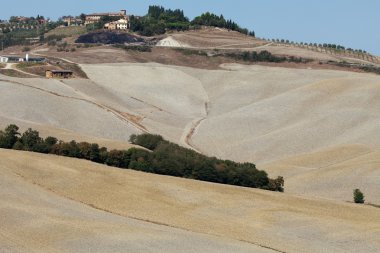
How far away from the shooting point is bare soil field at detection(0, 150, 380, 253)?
37.4m

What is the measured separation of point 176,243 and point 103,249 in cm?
401

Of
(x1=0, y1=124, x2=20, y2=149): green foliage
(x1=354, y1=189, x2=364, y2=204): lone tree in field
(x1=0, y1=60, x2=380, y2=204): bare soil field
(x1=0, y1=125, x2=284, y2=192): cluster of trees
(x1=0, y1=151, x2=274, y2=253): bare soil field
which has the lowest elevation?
(x1=0, y1=151, x2=274, y2=253): bare soil field

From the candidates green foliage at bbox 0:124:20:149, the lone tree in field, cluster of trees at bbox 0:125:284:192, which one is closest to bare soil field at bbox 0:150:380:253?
cluster of trees at bbox 0:125:284:192

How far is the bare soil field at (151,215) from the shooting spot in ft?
123

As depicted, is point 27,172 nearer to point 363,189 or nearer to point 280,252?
point 280,252

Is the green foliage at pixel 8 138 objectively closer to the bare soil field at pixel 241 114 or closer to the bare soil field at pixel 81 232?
the bare soil field at pixel 241 114

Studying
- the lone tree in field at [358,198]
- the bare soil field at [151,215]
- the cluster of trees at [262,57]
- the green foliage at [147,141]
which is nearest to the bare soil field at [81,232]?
the bare soil field at [151,215]

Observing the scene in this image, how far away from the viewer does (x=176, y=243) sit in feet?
125

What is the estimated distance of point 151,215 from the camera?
152 ft

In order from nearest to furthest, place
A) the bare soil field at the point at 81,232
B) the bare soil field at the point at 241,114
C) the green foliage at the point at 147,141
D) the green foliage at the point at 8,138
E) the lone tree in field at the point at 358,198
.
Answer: the bare soil field at the point at 81,232, the lone tree in field at the point at 358,198, the green foliage at the point at 8,138, the bare soil field at the point at 241,114, the green foliage at the point at 147,141

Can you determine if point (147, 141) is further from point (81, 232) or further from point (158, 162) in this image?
point (81, 232)

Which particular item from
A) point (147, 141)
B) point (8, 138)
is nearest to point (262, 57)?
point (147, 141)

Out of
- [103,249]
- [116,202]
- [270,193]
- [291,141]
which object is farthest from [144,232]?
[291,141]

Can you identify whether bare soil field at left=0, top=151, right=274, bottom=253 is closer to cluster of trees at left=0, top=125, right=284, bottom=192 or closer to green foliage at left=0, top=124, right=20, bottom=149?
cluster of trees at left=0, top=125, right=284, bottom=192
